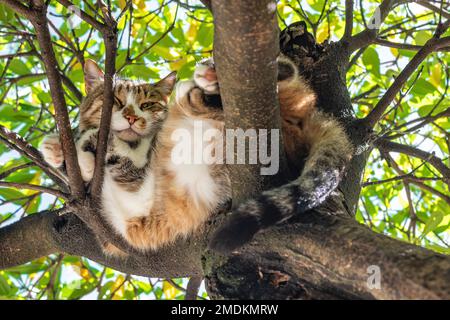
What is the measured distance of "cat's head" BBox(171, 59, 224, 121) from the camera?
2.79m

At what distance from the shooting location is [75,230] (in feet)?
10.7

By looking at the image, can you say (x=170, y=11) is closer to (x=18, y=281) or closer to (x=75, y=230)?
(x=75, y=230)

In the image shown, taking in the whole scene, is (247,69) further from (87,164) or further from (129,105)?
(129,105)

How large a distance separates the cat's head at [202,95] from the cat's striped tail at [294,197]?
1.85 ft

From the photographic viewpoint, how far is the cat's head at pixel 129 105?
10.8 feet

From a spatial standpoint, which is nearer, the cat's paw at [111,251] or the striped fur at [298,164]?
the striped fur at [298,164]

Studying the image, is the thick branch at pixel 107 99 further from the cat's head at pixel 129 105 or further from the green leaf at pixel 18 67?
the green leaf at pixel 18 67

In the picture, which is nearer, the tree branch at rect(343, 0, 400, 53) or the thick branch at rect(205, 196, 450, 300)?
the thick branch at rect(205, 196, 450, 300)

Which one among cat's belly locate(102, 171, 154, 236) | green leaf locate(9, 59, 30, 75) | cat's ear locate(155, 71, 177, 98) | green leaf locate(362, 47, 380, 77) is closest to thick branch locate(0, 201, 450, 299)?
cat's belly locate(102, 171, 154, 236)

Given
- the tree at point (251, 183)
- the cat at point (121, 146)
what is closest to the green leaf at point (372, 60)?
the tree at point (251, 183)

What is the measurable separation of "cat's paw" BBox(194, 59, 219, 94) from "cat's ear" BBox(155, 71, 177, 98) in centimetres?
103

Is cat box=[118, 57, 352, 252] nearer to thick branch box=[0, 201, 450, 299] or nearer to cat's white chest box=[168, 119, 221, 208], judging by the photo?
cat's white chest box=[168, 119, 221, 208]
